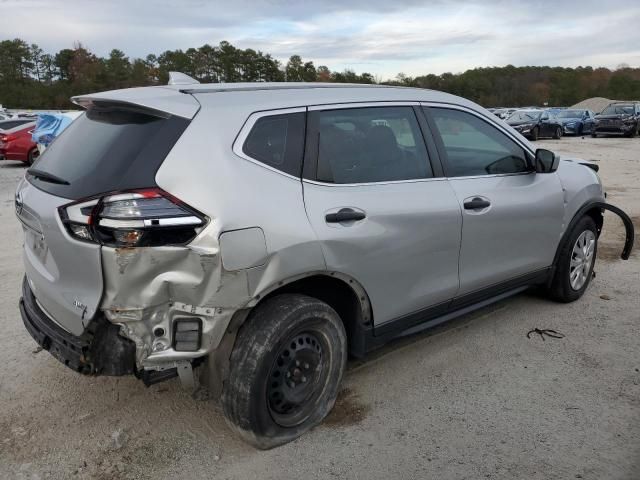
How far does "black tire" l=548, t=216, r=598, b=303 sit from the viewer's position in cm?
453

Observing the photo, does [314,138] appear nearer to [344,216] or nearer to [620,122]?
[344,216]

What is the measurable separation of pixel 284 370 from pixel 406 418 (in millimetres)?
822

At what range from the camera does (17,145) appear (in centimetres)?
1712

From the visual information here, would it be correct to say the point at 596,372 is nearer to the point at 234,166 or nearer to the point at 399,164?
the point at 399,164

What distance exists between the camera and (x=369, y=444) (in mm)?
2928

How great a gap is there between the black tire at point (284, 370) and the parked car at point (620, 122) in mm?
28354

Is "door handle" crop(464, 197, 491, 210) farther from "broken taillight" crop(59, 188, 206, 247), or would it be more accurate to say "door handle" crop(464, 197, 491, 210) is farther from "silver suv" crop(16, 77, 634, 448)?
"broken taillight" crop(59, 188, 206, 247)

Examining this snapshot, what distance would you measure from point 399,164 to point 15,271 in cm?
460

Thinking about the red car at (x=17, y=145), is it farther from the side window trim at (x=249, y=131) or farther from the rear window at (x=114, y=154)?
the side window trim at (x=249, y=131)

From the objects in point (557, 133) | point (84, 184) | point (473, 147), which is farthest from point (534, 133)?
point (84, 184)

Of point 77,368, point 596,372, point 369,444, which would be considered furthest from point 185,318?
point 596,372

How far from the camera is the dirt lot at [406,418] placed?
276 centimetres

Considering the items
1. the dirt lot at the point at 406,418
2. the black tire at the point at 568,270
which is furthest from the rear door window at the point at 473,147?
the dirt lot at the point at 406,418

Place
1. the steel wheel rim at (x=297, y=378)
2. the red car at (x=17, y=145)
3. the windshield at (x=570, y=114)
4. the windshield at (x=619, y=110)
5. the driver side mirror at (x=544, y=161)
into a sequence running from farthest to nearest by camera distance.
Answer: the windshield at (x=570, y=114) → the windshield at (x=619, y=110) → the red car at (x=17, y=145) → the driver side mirror at (x=544, y=161) → the steel wheel rim at (x=297, y=378)
